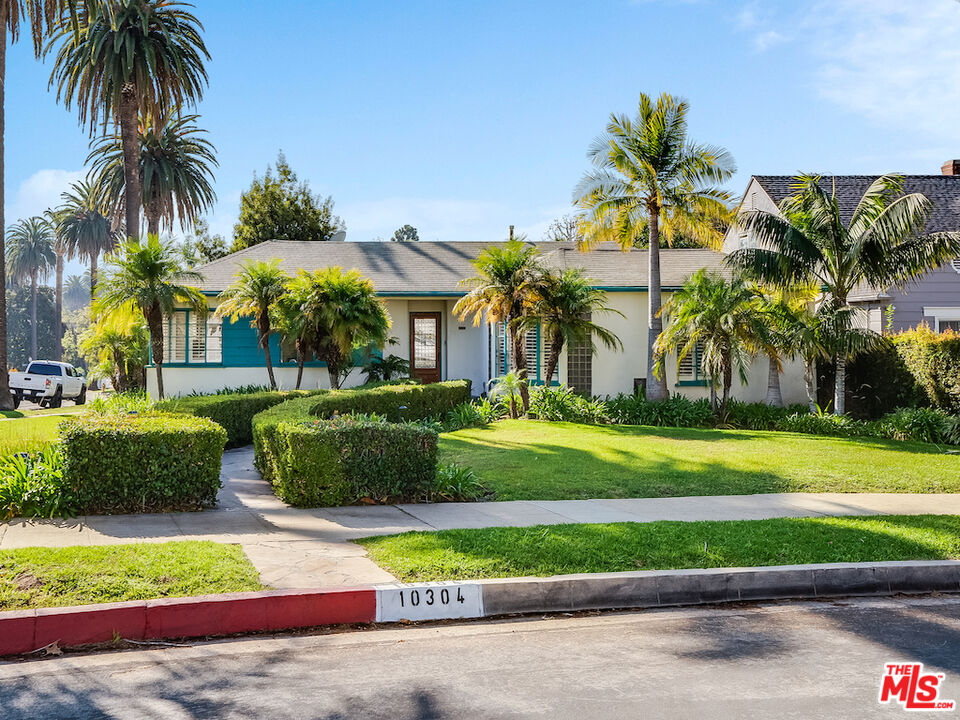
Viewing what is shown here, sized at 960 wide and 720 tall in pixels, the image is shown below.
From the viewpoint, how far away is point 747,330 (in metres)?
18.3

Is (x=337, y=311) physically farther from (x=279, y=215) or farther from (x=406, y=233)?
(x=406, y=233)

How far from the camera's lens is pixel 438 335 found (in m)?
26.2

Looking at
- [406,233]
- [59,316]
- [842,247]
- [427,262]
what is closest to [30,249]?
[59,316]

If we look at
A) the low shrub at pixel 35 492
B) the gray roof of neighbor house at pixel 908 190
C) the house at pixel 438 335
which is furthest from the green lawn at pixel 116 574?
the gray roof of neighbor house at pixel 908 190

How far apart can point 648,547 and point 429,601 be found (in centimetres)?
220

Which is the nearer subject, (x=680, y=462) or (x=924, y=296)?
(x=680, y=462)

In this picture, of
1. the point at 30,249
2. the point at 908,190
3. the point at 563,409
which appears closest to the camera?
the point at 563,409

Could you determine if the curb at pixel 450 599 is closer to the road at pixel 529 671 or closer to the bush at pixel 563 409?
the road at pixel 529 671

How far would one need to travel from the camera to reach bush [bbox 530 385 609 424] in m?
19.1

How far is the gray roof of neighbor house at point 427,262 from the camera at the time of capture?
2378 cm

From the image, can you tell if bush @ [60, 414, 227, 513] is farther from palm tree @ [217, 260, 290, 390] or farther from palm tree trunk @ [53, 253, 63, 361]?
palm tree trunk @ [53, 253, 63, 361]

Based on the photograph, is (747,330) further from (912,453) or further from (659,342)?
(912,453)

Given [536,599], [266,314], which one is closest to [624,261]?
[266,314]

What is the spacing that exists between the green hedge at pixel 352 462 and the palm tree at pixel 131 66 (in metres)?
22.7
